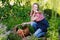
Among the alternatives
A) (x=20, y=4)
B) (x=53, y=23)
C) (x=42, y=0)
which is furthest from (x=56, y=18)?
(x=20, y=4)

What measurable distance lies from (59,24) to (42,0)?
50 centimetres

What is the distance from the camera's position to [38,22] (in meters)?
4.72

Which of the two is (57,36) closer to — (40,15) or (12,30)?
(40,15)

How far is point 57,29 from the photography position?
4629 mm

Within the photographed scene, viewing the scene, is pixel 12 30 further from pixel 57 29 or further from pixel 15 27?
pixel 57 29

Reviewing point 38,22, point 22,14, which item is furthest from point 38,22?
point 22,14

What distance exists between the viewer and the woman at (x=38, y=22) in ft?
15.3

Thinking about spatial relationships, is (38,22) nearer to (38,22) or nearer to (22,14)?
(38,22)

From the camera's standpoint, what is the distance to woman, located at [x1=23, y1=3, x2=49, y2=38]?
15.3 feet

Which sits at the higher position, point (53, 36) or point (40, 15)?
point (40, 15)

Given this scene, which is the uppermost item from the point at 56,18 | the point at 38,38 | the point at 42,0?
the point at 42,0

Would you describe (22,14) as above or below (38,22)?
above

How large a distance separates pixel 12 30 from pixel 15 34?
9cm

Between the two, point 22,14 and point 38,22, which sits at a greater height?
point 22,14
